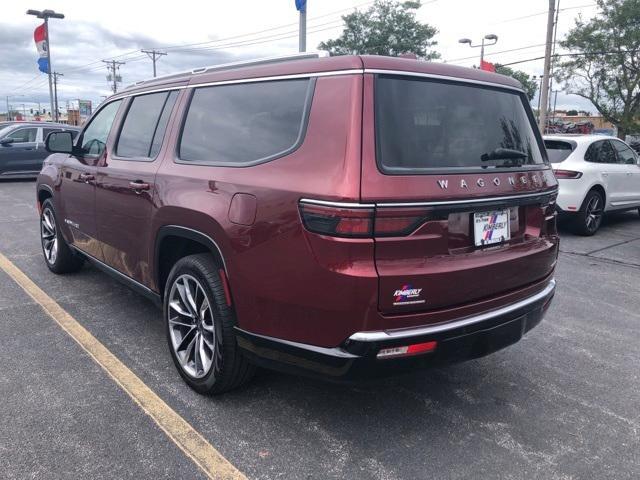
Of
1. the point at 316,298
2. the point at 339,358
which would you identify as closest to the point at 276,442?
the point at 339,358

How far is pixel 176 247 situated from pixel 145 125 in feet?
3.35

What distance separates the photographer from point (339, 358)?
240 cm

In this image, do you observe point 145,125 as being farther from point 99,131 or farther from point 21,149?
point 21,149

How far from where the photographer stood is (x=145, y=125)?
12.7 feet

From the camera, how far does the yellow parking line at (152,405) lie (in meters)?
2.55

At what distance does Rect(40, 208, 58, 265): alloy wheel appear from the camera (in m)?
5.52

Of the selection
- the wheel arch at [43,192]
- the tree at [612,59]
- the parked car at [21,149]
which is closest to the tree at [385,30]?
the tree at [612,59]

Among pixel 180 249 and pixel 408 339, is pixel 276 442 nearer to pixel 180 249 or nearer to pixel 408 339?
pixel 408 339

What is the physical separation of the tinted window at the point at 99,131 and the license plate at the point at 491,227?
3.07 m

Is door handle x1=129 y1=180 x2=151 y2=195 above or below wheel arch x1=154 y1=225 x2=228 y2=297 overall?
above

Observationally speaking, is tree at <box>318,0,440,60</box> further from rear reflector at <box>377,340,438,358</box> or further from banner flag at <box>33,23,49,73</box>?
rear reflector at <box>377,340,438,358</box>

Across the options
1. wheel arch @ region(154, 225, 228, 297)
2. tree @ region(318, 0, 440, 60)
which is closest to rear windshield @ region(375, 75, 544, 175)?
wheel arch @ region(154, 225, 228, 297)

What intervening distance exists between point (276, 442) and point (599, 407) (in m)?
1.90

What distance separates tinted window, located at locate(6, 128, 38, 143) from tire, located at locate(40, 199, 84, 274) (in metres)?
10.4
